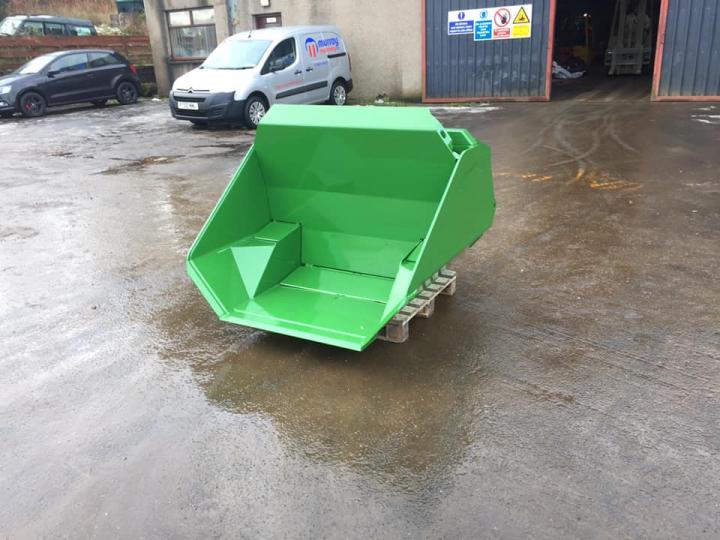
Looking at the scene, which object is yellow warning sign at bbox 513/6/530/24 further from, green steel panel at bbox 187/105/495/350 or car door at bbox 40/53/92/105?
car door at bbox 40/53/92/105

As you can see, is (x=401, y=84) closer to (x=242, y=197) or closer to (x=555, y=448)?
(x=242, y=197)

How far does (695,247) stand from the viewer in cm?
503

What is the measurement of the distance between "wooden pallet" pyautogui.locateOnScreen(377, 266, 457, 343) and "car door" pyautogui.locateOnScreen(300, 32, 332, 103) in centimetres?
933

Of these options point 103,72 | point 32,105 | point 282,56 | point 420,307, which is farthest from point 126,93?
point 420,307

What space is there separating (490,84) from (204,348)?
467 inches

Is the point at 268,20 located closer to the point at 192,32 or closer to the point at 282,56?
the point at 192,32

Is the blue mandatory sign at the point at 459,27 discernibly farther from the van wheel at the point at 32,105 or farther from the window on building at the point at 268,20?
the van wheel at the point at 32,105

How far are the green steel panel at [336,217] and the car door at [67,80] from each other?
544 inches

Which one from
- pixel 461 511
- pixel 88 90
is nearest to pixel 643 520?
pixel 461 511

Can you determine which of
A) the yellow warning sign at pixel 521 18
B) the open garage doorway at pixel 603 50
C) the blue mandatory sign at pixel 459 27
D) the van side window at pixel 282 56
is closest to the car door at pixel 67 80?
the van side window at pixel 282 56

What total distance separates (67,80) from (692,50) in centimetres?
1495

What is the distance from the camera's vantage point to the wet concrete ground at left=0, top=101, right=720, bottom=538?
249 cm

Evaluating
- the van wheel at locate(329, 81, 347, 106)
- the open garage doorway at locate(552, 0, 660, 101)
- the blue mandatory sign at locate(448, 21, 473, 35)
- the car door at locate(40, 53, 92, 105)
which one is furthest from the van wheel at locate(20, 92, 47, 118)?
the open garage doorway at locate(552, 0, 660, 101)

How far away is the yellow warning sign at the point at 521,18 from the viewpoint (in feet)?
42.3
